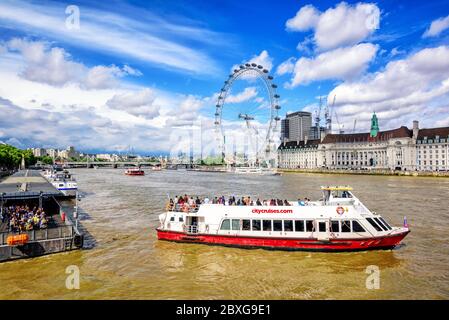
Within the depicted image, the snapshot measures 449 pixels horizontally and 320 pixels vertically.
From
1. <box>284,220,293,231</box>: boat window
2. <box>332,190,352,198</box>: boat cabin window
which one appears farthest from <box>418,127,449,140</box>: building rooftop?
<box>284,220,293,231</box>: boat window

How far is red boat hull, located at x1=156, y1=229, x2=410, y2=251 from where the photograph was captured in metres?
22.8

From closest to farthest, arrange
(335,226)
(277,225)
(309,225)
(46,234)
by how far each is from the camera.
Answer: (46,234) < (335,226) < (309,225) < (277,225)

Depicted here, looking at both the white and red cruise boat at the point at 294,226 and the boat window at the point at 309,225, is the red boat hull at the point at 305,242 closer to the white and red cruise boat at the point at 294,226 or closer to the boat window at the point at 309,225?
the white and red cruise boat at the point at 294,226

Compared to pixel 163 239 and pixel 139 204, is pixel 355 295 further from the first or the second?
pixel 139 204

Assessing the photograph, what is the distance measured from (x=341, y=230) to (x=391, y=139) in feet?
645

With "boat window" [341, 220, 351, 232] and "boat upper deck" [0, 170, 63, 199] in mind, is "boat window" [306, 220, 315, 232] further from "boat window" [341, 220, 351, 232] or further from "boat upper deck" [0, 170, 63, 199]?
"boat upper deck" [0, 170, 63, 199]

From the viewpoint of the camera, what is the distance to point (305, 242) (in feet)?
76.3

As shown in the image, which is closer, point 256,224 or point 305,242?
point 305,242

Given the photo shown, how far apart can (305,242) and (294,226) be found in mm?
1241

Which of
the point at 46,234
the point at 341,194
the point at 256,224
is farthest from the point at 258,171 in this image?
the point at 46,234

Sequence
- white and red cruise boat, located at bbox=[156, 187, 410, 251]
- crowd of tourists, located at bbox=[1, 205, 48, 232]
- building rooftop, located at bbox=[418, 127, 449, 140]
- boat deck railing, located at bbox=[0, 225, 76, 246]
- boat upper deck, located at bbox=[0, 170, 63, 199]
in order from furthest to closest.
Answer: building rooftop, located at bbox=[418, 127, 449, 140]
boat upper deck, located at bbox=[0, 170, 63, 199]
crowd of tourists, located at bbox=[1, 205, 48, 232]
white and red cruise boat, located at bbox=[156, 187, 410, 251]
boat deck railing, located at bbox=[0, 225, 76, 246]

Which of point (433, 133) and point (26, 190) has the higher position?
point (433, 133)

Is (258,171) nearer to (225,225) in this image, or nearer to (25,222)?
(225,225)

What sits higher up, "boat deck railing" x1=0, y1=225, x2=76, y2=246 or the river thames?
"boat deck railing" x1=0, y1=225, x2=76, y2=246
